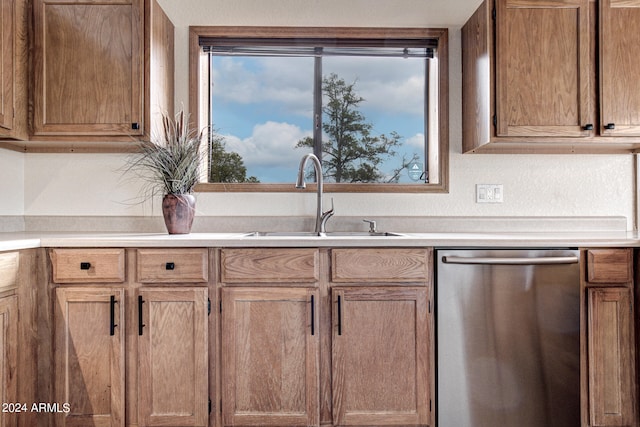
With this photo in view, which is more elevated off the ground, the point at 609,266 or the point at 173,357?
the point at 609,266

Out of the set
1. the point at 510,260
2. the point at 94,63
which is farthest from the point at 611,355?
the point at 94,63

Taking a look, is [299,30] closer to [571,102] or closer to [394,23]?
[394,23]

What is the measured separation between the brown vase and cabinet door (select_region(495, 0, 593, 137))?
1.58m

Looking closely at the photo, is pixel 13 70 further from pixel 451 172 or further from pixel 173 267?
pixel 451 172

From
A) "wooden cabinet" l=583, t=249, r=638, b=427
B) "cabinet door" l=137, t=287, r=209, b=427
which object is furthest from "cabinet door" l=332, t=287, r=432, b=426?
"wooden cabinet" l=583, t=249, r=638, b=427

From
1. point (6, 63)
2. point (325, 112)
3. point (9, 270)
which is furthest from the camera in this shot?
point (325, 112)

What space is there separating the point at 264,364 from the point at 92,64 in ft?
5.34

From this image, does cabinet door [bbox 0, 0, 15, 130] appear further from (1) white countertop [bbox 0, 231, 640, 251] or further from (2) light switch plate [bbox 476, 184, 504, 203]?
(2) light switch plate [bbox 476, 184, 504, 203]

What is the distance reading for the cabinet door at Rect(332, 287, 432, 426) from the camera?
5.99 ft

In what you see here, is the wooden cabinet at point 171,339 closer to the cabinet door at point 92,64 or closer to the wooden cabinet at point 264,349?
the wooden cabinet at point 264,349

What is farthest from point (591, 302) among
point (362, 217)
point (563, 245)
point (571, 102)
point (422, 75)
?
point (422, 75)

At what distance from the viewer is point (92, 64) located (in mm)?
2080

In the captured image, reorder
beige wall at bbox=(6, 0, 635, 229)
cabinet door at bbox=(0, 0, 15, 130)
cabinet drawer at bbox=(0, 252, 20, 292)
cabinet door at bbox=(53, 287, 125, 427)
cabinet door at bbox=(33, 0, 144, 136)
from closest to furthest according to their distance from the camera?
cabinet drawer at bbox=(0, 252, 20, 292) < cabinet door at bbox=(53, 287, 125, 427) < cabinet door at bbox=(0, 0, 15, 130) < cabinet door at bbox=(33, 0, 144, 136) < beige wall at bbox=(6, 0, 635, 229)

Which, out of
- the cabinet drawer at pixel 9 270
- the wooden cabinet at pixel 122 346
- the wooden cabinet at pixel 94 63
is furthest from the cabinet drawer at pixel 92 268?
the wooden cabinet at pixel 94 63
